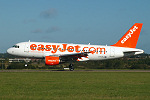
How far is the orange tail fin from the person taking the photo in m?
50.1

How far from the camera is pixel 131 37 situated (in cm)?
5041

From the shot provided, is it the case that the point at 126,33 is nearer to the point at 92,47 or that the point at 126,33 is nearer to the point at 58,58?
the point at 92,47

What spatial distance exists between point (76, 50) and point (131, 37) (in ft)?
36.0

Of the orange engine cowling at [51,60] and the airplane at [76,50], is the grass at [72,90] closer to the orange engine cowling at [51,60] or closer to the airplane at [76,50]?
the orange engine cowling at [51,60]

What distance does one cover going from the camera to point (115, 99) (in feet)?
45.2

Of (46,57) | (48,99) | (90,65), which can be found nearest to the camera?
(48,99)

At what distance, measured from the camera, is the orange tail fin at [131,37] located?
50125 millimetres

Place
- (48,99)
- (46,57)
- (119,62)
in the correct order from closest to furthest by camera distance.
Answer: (48,99), (46,57), (119,62)

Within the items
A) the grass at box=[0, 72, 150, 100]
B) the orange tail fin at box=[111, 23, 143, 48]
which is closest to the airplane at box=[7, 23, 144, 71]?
the orange tail fin at box=[111, 23, 143, 48]

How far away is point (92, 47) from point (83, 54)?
462 centimetres

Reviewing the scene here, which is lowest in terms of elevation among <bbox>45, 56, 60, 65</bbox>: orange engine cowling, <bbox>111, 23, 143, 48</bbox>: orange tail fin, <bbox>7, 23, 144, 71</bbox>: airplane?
<bbox>45, 56, 60, 65</bbox>: orange engine cowling

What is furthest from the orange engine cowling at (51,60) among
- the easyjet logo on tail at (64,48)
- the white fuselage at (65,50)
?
the easyjet logo on tail at (64,48)

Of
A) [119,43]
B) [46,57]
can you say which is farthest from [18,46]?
[119,43]

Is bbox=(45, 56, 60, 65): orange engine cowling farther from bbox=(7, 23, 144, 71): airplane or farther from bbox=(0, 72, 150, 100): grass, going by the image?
bbox=(0, 72, 150, 100): grass
